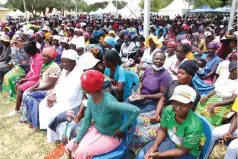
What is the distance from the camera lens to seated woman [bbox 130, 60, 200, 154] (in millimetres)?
2857

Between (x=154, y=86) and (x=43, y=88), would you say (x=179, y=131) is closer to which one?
(x=154, y=86)

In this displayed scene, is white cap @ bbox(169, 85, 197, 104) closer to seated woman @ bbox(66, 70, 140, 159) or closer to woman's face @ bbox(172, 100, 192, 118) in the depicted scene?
woman's face @ bbox(172, 100, 192, 118)

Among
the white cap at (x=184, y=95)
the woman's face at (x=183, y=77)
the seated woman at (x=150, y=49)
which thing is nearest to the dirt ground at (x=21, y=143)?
the woman's face at (x=183, y=77)

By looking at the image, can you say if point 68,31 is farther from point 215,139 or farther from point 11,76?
point 215,139

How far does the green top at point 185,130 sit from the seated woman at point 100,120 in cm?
31

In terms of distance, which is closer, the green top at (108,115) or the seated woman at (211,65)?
the green top at (108,115)

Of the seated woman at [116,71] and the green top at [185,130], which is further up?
the seated woman at [116,71]

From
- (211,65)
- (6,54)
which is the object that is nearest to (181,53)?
(211,65)

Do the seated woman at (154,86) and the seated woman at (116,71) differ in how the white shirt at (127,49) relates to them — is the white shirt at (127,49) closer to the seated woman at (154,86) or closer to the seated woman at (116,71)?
the seated woman at (116,71)

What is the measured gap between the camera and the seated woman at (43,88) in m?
4.11

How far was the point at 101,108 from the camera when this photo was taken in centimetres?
252

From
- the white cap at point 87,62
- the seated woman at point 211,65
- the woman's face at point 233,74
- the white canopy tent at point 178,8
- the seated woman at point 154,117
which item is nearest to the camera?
the seated woman at point 154,117

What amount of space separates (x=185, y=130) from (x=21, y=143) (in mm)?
2710

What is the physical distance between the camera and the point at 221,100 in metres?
3.44
